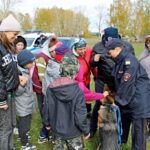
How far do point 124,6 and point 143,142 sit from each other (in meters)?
59.7

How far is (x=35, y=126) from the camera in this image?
5.87m

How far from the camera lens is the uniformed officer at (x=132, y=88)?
155 inches

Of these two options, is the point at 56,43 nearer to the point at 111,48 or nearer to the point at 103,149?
the point at 111,48

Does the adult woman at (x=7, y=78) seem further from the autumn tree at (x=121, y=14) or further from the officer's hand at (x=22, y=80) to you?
the autumn tree at (x=121, y=14)

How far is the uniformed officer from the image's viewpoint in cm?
393

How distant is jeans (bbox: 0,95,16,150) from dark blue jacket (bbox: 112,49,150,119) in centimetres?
129

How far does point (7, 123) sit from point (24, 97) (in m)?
0.57

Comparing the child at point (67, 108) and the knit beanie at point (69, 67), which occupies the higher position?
the knit beanie at point (69, 67)

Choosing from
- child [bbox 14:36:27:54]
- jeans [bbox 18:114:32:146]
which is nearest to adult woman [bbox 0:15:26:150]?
jeans [bbox 18:114:32:146]

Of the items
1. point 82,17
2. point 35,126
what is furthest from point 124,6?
point 35,126

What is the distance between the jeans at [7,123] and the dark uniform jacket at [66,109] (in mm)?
551

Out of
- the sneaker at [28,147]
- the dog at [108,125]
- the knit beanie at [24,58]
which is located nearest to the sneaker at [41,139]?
the sneaker at [28,147]

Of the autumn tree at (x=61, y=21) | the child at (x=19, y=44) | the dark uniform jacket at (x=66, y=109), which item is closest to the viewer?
the dark uniform jacket at (x=66, y=109)

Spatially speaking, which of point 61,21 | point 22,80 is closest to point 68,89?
point 22,80
